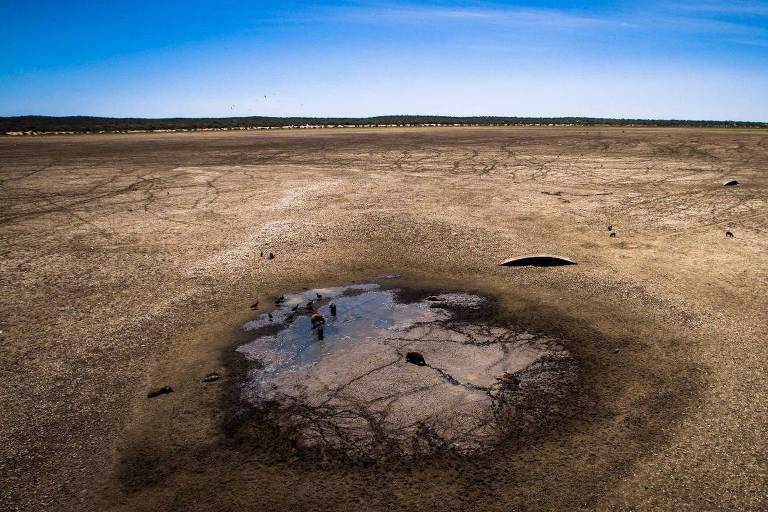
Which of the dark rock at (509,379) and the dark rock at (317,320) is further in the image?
the dark rock at (317,320)

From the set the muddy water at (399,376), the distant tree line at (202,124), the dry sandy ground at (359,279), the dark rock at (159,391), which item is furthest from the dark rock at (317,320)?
the distant tree line at (202,124)

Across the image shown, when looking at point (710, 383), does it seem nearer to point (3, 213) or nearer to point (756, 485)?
point (756, 485)

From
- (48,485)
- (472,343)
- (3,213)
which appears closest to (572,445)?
(472,343)

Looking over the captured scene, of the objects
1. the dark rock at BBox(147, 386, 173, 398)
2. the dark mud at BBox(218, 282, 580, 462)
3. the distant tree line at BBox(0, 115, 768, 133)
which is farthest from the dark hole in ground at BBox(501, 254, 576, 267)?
the distant tree line at BBox(0, 115, 768, 133)

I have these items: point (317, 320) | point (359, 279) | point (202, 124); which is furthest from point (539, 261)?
point (202, 124)

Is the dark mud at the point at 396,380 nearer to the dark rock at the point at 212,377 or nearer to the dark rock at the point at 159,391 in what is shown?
the dark rock at the point at 212,377

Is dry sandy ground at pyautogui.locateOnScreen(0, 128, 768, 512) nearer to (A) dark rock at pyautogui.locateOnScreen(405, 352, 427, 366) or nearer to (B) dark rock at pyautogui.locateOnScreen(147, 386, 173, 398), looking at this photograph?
(B) dark rock at pyautogui.locateOnScreen(147, 386, 173, 398)
